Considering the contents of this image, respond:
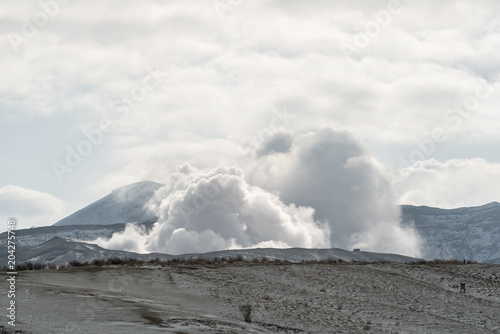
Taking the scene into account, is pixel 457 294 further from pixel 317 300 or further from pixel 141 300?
pixel 141 300

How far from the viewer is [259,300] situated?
98.6ft

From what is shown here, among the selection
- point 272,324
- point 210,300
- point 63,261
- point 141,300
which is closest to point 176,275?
point 210,300

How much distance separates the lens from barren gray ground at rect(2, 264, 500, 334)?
21.4 m

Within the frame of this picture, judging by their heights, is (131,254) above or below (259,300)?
above

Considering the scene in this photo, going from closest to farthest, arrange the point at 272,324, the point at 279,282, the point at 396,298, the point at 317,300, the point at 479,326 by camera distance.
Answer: the point at 272,324
the point at 479,326
the point at 317,300
the point at 396,298
the point at 279,282

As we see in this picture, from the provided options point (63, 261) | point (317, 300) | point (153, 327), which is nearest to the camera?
point (153, 327)

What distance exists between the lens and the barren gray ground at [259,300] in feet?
70.2

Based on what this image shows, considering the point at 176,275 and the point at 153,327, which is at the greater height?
the point at 176,275

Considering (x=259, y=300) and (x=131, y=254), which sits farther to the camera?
(x=131, y=254)

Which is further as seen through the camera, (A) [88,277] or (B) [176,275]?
(B) [176,275]

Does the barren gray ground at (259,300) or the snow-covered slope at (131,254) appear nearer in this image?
the barren gray ground at (259,300)

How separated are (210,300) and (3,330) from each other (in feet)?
42.6

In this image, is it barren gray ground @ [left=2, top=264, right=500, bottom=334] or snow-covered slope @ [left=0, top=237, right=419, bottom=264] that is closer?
barren gray ground @ [left=2, top=264, right=500, bottom=334]

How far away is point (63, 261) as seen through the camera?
167875 millimetres
